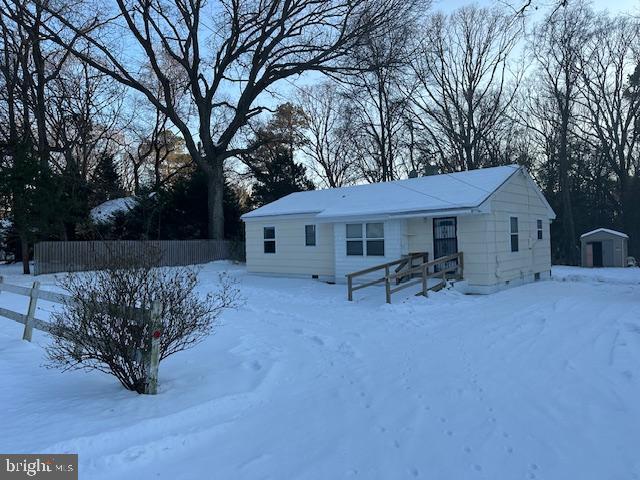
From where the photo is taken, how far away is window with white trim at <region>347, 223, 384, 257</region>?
15.2m

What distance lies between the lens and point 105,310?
4762 millimetres

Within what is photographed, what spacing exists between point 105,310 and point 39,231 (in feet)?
59.0

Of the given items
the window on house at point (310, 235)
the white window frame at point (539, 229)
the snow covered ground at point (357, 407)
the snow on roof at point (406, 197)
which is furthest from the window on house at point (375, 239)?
the snow covered ground at point (357, 407)

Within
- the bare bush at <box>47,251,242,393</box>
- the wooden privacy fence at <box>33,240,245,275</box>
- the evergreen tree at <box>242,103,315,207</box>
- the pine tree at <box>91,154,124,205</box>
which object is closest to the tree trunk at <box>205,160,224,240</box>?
the wooden privacy fence at <box>33,240,245,275</box>

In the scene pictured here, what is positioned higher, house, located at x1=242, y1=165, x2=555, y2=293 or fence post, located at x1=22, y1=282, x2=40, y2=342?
house, located at x1=242, y1=165, x2=555, y2=293

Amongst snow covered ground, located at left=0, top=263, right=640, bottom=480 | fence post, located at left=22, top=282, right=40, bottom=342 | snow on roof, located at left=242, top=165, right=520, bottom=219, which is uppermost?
snow on roof, located at left=242, top=165, right=520, bottom=219

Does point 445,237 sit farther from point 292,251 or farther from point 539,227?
point 292,251

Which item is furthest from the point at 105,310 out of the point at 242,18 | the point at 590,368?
the point at 242,18

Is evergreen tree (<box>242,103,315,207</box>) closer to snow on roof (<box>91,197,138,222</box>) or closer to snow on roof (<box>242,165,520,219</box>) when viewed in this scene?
snow on roof (<box>91,197,138,222</box>)

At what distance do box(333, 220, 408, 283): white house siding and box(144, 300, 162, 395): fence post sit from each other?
34.9ft

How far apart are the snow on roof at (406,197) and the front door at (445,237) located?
28.0 inches

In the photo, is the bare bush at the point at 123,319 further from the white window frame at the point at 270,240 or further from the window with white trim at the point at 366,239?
the white window frame at the point at 270,240

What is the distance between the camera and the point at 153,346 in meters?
4.80

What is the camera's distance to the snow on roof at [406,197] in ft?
44.7
